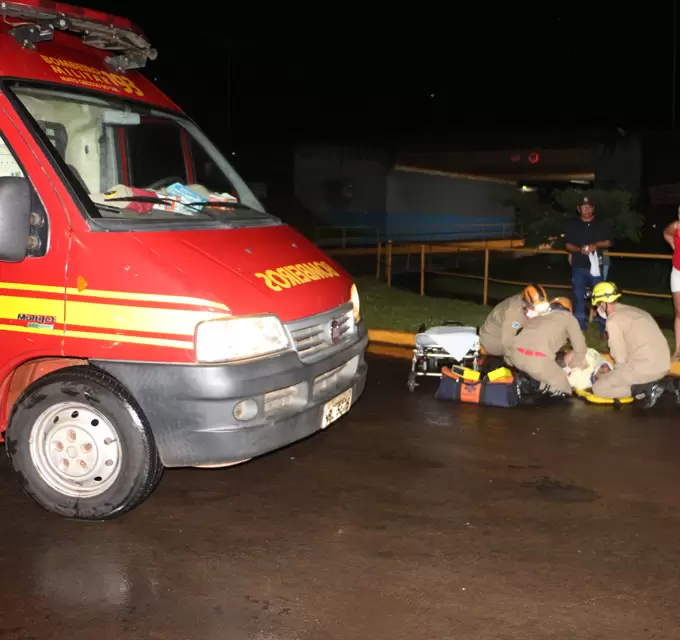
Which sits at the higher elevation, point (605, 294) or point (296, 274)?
point (296, 274)

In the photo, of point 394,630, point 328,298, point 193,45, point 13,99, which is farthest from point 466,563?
point 193,45

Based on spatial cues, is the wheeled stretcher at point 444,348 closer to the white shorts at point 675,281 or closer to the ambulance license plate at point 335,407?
the white shorts at point 675,281

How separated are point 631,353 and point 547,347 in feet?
2.38

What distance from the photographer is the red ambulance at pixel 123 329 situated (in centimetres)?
473

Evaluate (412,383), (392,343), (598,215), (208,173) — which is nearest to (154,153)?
(208,173)

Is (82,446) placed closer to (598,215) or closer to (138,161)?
(138,161)

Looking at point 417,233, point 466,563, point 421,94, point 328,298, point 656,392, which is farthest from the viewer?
point 417,233

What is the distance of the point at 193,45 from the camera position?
42938mm

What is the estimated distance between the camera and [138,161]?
6.43m

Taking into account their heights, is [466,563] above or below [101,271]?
below

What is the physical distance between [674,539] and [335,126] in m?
35.2

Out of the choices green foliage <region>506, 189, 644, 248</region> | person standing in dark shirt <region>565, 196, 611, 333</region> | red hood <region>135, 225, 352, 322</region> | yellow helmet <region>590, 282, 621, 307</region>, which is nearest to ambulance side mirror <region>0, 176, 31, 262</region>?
red hood <region>135, 225, 352, 322</region>

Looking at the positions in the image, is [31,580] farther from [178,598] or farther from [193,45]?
[193,45]

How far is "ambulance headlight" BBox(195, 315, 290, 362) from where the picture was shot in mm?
4723
